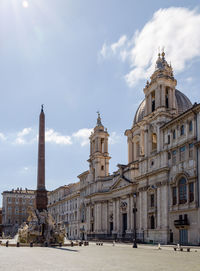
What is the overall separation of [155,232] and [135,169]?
633 inches

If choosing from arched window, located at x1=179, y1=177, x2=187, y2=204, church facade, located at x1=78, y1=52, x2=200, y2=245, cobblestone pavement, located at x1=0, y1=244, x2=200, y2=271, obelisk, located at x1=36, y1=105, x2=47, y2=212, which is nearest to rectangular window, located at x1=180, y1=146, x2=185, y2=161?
church facade, located at x1=78, y1=52, x2=200, y2=245

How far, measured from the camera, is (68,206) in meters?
109

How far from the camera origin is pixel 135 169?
229 feet

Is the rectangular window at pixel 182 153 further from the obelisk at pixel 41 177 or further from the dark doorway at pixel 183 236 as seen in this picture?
the obelisk at pixel 41 177

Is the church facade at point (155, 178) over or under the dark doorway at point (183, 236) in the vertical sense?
over

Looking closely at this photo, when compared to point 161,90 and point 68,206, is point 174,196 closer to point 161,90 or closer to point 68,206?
point 161,90

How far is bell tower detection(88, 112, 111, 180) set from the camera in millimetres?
86562

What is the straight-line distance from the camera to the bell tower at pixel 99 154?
8656 centimetres

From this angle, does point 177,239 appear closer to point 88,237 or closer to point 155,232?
point 155,232

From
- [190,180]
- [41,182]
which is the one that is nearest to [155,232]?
[190,180]

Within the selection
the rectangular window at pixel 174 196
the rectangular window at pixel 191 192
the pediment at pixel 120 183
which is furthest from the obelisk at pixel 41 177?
the pediment at pixel 120 183

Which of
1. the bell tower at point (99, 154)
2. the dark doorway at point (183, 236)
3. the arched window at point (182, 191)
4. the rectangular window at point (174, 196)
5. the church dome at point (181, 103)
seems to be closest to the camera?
the dark doorway at point (183, 236)

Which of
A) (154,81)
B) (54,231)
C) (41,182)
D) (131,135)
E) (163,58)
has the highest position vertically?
(163,58)

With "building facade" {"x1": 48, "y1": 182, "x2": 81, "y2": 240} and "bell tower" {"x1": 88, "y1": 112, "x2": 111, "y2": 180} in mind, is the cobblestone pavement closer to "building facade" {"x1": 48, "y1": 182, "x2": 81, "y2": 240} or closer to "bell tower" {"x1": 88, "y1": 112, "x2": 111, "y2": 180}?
"bell tower" {"x1": 88, "y1": 112, "x2": 111, "y2": 180}
